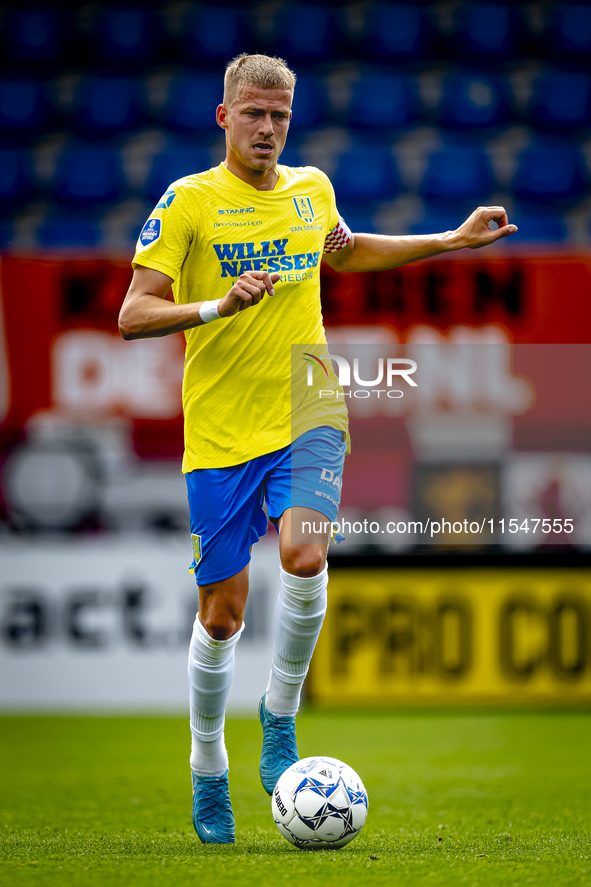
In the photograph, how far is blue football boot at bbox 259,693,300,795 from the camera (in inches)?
123

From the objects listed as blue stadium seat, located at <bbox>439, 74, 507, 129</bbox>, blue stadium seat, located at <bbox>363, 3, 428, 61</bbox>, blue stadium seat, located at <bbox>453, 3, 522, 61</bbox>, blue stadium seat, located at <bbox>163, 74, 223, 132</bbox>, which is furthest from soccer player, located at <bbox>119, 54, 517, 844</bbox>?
blue stadium seat, located at <bbox>453, 3, 522, 61</bbox>

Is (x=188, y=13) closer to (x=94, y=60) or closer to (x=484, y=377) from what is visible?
(x=94, y=60)

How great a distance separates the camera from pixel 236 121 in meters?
3.05

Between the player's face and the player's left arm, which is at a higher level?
the player's face

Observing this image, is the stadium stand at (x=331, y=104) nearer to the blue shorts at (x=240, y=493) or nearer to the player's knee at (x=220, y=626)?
the blue shorts at (x=240, y=493)

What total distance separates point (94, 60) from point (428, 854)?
22.8 ft

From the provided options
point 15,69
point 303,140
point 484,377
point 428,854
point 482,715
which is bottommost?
point 482,715

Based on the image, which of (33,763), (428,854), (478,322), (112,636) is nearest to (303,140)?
(478,322)

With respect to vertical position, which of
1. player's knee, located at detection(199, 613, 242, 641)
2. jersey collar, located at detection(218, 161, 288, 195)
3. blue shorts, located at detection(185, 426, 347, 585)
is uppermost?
jersey collar, located at detection(218, 161, 288, 195)

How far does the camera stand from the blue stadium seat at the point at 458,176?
7812 millimetres

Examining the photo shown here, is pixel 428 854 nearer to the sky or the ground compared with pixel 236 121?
nearer to the ground

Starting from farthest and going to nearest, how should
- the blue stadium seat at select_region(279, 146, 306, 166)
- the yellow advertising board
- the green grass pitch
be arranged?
the blue stadium seat at select_region(279, 146, 306, 166), the yellow advertising board, the green grass pitch

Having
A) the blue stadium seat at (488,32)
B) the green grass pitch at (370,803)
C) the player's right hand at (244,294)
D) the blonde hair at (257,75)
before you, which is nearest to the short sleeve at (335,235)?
the blonde hair at (257,75)

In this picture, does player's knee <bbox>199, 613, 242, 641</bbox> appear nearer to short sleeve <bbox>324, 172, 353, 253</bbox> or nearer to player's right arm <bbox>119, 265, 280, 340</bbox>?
player's right arm <bbox>119, 265, 280, 340</bbox>
